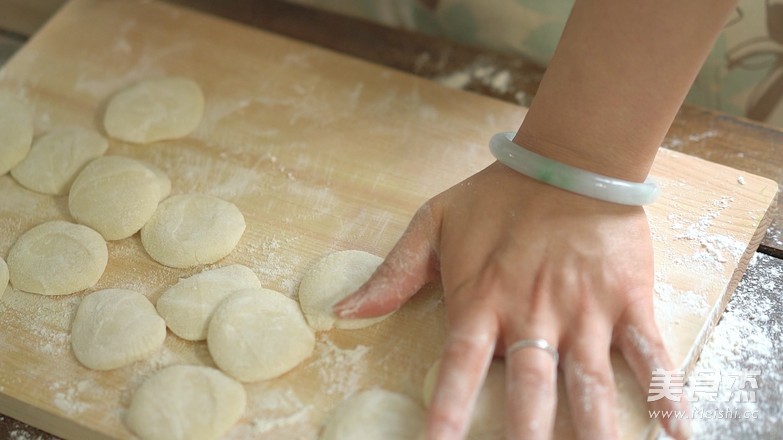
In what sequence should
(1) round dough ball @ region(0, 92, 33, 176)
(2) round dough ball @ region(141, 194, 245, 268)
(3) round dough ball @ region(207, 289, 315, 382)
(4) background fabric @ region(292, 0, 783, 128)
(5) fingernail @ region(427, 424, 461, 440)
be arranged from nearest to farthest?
(5) fingernail @ region(427, 424, 461, 440) → (3) round dough ball @ region(207, 289, 315, 382) → (2) round dough ball @ region(141, 194, 245, 268) → (1) round dough ball @ region(0, 92, 33, 176) → (4) background fabric @ region(292, 0, 783, 128)

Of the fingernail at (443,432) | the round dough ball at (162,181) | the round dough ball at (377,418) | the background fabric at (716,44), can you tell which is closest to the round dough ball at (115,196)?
the round dough ball at (162,181)

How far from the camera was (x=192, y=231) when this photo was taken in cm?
98

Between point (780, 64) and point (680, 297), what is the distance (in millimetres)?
633

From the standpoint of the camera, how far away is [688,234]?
3.17 ft

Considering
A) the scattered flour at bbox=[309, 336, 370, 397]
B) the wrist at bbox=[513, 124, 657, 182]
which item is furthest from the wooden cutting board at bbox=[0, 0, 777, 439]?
the wrist at bbox=[513, 124, 657, 182]

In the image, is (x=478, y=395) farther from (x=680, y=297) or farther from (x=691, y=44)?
(x=691, y=44)

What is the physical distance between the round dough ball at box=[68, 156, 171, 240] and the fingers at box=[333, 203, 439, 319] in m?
0.32

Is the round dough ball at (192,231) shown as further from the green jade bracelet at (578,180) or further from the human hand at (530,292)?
the green jade bracelet at (578,180)

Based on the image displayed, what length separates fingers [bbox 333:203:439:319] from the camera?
85 cm

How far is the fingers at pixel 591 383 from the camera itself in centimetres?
75

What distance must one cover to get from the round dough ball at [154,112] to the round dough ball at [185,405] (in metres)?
0.41

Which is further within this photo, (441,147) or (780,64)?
(780,64)

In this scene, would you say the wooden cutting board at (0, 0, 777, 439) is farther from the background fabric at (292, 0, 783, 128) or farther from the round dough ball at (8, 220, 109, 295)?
the background fabric at (292, 0, 783, 128)

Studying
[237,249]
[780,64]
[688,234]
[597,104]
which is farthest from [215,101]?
[780,64]
